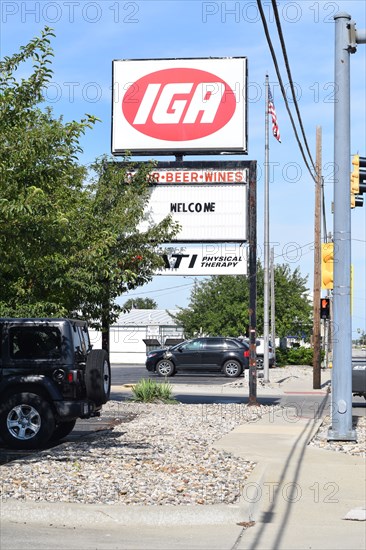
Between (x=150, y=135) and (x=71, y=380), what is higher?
(x=150, y=135)

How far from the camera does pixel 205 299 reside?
201 ft

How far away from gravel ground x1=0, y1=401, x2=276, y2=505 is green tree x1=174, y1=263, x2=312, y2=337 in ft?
148

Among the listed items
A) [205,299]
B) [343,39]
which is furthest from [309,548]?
[205,299]

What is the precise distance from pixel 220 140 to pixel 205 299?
3992 centimetres

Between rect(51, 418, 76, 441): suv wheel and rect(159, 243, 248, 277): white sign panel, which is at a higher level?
rect(159, 243, 248, 277): white sign panel

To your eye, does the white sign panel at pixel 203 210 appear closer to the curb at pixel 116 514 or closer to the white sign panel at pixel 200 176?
the white sign panel at pixel 200 176

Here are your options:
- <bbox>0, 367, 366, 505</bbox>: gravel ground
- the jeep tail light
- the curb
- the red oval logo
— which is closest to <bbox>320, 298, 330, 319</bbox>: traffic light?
the red oval logo

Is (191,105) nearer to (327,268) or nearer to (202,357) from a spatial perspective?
(327,268)

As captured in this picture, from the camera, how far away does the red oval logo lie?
2173 centimetres

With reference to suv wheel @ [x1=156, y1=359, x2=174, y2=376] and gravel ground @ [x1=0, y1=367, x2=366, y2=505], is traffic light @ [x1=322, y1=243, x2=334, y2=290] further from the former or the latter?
suv wheel @ [x1=156, y1=359, x2=174, y2=376]

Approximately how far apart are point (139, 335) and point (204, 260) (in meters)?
56.3

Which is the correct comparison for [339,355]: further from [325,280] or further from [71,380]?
[71,380]

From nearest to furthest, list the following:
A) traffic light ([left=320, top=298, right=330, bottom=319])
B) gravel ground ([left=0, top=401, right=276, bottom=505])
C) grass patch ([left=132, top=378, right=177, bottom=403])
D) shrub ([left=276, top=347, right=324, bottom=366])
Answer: gravel ground ([left=0, top=401, right=276, bottom=505])
grass patch ([left=132, top=378, right=177, bottom=403])
traffic light ([left=320, top=298, right=330, bottom=319])
shrub ([left=276, top=347, right=324, bottom=366])

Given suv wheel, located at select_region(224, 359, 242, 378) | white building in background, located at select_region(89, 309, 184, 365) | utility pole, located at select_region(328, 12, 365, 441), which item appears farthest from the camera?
white building in background, located at select_region(89, 309, 184, 365)
